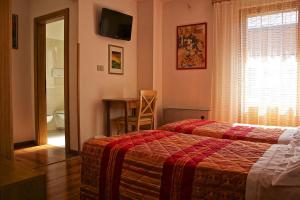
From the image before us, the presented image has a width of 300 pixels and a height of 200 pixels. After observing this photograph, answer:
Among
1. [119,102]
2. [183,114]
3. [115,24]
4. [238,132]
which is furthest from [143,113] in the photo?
[238,132]

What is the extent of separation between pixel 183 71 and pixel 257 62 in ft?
4.23

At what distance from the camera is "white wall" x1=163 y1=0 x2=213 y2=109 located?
4.42m

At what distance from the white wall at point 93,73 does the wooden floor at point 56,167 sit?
1.56 ft

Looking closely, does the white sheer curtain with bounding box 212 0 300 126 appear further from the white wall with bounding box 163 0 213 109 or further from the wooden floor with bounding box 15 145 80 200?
the wooden floor with bounding box 15 145 80 200

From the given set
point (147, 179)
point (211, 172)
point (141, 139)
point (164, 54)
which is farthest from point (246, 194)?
point (164, 54)

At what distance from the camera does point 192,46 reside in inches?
179

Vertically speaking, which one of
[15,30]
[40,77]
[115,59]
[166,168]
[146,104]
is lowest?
[166,168]

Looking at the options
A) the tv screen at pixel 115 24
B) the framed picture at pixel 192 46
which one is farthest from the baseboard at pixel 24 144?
the framed picture at pixel 192 46

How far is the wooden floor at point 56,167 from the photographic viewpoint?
239 cm

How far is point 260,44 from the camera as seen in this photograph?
3854mm

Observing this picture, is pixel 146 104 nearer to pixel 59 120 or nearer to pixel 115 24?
pixel 115 24

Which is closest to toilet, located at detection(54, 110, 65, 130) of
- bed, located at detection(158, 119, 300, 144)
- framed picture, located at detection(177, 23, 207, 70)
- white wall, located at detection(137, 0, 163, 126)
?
white wall, located at detection(137, 0, 163, 126)

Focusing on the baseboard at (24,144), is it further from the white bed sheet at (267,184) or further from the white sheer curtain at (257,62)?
the white bed sheet at (267,184)

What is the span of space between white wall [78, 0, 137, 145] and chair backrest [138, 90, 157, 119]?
581 mm
